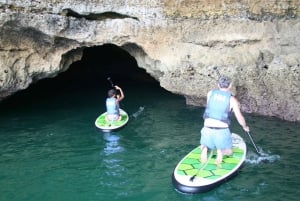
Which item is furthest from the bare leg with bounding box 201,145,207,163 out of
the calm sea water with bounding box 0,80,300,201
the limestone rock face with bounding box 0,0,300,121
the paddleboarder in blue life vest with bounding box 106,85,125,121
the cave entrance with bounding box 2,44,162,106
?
the cave entrance with bounding box 2,44,162,106

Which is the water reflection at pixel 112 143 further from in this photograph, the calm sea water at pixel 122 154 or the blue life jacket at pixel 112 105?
the blue life jacket at pixel 112 105

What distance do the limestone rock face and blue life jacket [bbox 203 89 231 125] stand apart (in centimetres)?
507

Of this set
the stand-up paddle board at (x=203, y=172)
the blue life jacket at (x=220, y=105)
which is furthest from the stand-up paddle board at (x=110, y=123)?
the blue life jacket at (x=220, y=105)

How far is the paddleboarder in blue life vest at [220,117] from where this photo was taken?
7621 millimetres

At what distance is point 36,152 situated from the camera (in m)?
10.4

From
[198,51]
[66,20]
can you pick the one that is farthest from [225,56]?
[66,20]

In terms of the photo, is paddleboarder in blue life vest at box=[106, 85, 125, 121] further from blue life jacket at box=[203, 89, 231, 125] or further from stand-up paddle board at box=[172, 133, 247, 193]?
blue life jacket at box=[203, 89, 231, 125]

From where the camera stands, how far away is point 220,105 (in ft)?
25.0

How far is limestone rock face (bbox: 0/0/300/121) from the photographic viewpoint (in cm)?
1216

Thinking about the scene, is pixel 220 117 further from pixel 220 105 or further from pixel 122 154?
pixel 122 154

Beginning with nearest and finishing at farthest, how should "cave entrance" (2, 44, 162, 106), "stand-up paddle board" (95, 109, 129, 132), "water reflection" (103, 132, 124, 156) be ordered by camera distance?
"water reflection" (103, 132, 124, 156) < "stand-up paddle board" (95, 109, 129, 132) < "cave entrance" (2, 44, 162, 106)

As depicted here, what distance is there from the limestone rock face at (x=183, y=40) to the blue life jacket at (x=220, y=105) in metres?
5.07

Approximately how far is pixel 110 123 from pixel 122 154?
2188 mm

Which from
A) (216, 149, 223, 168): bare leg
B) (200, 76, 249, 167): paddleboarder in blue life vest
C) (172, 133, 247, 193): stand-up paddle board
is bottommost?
(172, 133, 247, 193): stand-up paddle board
